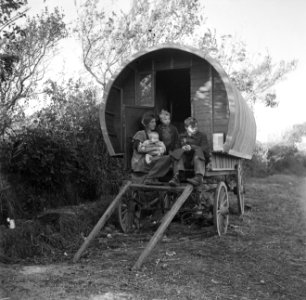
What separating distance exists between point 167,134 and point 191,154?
83 cm

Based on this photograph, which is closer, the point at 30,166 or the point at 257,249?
the point at 257,249

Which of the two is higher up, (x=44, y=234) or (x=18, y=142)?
(x=18, y=142)

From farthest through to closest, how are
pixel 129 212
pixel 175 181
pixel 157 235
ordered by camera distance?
A: 1. pixel 129 212
2. pixel 175 181
3. pixel 157 235

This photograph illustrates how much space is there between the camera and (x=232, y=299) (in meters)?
3.73

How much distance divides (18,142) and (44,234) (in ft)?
7.67

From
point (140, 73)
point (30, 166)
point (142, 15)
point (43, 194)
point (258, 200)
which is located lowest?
point (258, 200)

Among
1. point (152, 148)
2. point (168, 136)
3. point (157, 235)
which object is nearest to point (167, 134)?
point (168, 136)

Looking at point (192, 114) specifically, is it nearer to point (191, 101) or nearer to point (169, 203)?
point (191, 101)

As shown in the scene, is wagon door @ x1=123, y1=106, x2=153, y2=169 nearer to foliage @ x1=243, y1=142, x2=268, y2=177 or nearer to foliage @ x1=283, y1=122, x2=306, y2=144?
foliage @ x1=243, y1=142, x2=268, y2=177

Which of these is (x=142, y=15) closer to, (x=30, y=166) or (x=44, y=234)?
(x=30, y=166)

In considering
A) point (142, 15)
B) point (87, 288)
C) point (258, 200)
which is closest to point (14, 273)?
point (87, 288)

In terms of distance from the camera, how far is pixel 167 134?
7301mm

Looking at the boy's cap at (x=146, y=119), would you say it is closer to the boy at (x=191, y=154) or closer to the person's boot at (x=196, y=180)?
the boy at (x=191, y=154)

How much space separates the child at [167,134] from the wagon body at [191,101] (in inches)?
18.4
